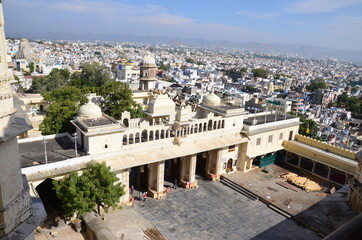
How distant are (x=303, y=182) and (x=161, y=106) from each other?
1675 cm

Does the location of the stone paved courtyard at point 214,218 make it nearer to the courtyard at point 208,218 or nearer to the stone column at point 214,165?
the courtyard at point 208,218

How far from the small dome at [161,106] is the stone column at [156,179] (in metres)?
4.89

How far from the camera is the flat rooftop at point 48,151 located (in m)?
21.3

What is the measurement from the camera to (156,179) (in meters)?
26.6

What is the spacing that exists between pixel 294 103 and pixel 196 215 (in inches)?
2377

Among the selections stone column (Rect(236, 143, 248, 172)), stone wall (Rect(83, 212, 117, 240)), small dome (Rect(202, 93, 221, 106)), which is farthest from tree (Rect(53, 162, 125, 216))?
stone column (Rect(236, 143, 248, 172))

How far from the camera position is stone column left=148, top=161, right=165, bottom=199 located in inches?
1028

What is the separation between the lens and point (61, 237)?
782 inches

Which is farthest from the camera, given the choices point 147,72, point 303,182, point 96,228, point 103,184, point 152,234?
point 147,72

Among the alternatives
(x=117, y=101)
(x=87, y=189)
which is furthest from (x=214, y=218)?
(x=117, y=101)

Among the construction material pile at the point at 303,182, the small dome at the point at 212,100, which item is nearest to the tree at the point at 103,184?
the small dome at the point at 212,100

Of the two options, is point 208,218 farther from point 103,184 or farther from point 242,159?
point 242,159

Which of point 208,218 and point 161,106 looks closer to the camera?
point 208,218

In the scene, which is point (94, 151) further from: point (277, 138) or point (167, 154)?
point (277, 138)
